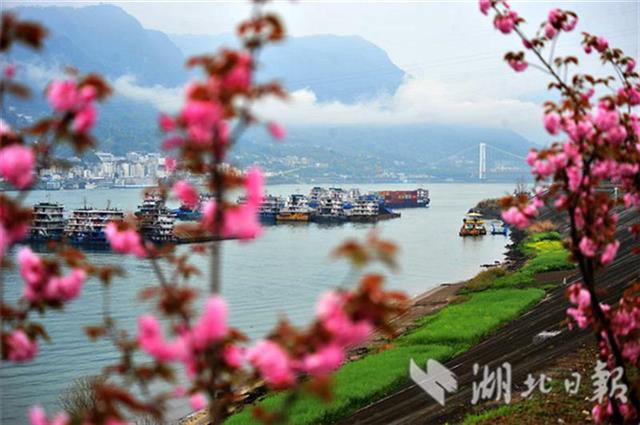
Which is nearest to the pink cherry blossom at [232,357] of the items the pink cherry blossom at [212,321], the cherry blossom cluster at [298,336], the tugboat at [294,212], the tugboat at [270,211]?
the cherry blossom cluster at [298,336]

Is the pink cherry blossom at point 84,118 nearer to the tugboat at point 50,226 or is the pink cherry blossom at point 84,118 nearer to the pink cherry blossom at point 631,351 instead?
the pink cherry blossom at point 631,351

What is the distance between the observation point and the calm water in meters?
19.0

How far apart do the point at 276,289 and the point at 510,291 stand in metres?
12.8

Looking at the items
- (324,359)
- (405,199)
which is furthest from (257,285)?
(405,199)

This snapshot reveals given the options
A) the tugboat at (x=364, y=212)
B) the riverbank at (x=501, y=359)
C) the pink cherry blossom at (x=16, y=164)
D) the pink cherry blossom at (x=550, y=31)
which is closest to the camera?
the pink cherry blossom at (x=16, y=164)

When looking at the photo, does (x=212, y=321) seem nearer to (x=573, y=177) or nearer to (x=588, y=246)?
(x=588, y=246)

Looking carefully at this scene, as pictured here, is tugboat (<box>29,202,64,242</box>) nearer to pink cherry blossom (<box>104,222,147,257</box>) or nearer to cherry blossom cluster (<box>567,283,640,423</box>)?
cherry blossom cluster (<box>567,283,640,423</box>)

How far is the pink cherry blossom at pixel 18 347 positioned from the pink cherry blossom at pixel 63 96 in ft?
3.17

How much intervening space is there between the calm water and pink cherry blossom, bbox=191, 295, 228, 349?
1.27ft

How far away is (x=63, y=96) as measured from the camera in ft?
8.85

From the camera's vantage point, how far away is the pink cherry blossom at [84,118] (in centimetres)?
272

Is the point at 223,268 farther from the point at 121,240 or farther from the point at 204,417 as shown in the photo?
the point at 121,240

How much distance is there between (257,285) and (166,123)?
33.6m

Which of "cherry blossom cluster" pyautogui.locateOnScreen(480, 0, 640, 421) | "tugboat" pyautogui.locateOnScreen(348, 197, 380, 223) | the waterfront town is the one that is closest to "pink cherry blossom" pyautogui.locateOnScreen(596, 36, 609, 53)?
"cherry blossom cluster" pyautogui.locateOnScreen(480, 0, 640, 421)
